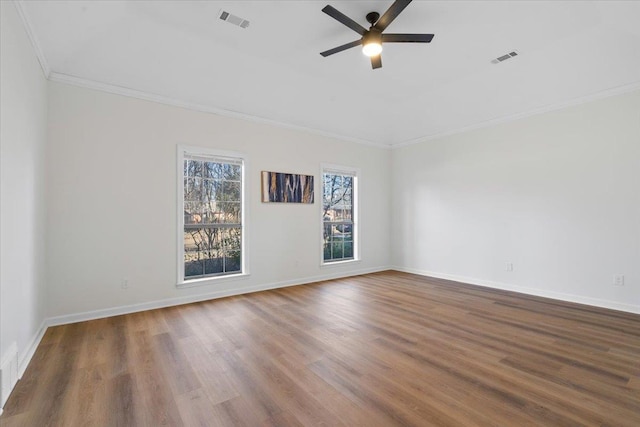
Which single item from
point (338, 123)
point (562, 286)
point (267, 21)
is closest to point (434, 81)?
point (338, 123)

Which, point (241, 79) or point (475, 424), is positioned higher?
point (241, 79)

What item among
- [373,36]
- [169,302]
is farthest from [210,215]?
[373,36]

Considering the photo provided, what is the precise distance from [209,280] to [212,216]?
0.99m

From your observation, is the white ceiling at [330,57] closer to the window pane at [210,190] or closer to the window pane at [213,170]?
the window pane at [213,170]

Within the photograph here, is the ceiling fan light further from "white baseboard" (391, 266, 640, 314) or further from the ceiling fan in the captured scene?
"white baseboard" (391, 266, 640, 314)

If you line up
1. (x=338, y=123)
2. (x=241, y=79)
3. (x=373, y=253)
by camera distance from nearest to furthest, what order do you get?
(x=241, y=79) → (x=338, y=123) → (x=373, y=253)

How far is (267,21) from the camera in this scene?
10.5ft

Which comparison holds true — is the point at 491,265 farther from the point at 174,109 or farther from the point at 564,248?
the point at 174,109

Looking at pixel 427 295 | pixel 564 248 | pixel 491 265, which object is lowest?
pixel 427 295

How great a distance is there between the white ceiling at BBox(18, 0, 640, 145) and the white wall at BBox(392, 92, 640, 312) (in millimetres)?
474

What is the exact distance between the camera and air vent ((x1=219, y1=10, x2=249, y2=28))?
308 centimetres

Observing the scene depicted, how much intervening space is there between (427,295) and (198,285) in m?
3.52

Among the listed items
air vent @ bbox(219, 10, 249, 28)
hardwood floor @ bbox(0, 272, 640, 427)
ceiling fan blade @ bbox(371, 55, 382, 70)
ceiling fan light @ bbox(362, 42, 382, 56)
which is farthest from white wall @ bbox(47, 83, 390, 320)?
ceiling fan light @ bbox(362, 42, 382, 56)

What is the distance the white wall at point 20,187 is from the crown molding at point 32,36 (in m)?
0.08
